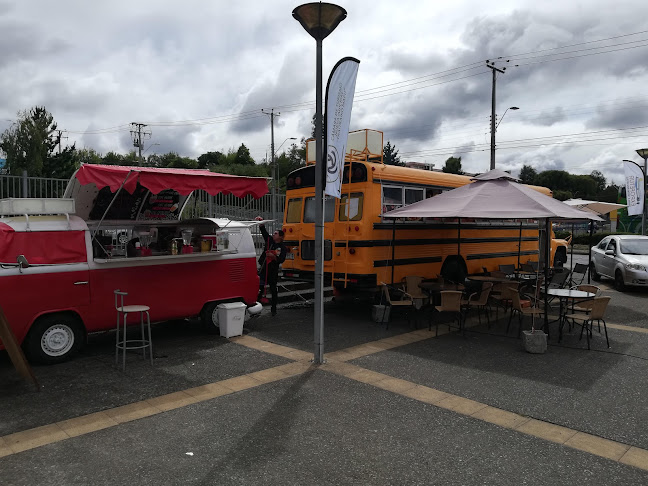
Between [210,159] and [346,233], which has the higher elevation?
[210,159]

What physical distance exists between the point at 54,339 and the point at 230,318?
8.32ft

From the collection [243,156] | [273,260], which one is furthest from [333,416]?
[243,156]

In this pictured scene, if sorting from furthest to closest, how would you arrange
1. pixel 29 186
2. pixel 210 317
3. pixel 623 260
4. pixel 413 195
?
pixel 623 260, pixel 413 195, pixel 29 186, pixel 210 317

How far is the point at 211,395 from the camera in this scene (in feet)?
17.8

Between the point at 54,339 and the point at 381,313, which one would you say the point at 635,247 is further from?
the point at 54,339

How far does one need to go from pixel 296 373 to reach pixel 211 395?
120 cm

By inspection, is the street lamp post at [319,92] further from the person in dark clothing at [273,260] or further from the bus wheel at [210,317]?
the person in dark clothing at [273,260]

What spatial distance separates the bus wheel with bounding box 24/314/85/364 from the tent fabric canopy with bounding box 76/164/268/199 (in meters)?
1.86

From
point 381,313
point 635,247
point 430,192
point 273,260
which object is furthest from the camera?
point 635,247

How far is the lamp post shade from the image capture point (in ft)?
19.7

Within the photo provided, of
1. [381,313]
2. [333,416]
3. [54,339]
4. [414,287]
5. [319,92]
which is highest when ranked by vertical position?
[319,92]

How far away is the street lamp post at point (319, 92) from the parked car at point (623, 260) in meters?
10.5

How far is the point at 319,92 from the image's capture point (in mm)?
6523

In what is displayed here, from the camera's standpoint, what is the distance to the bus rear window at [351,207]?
9.46m
